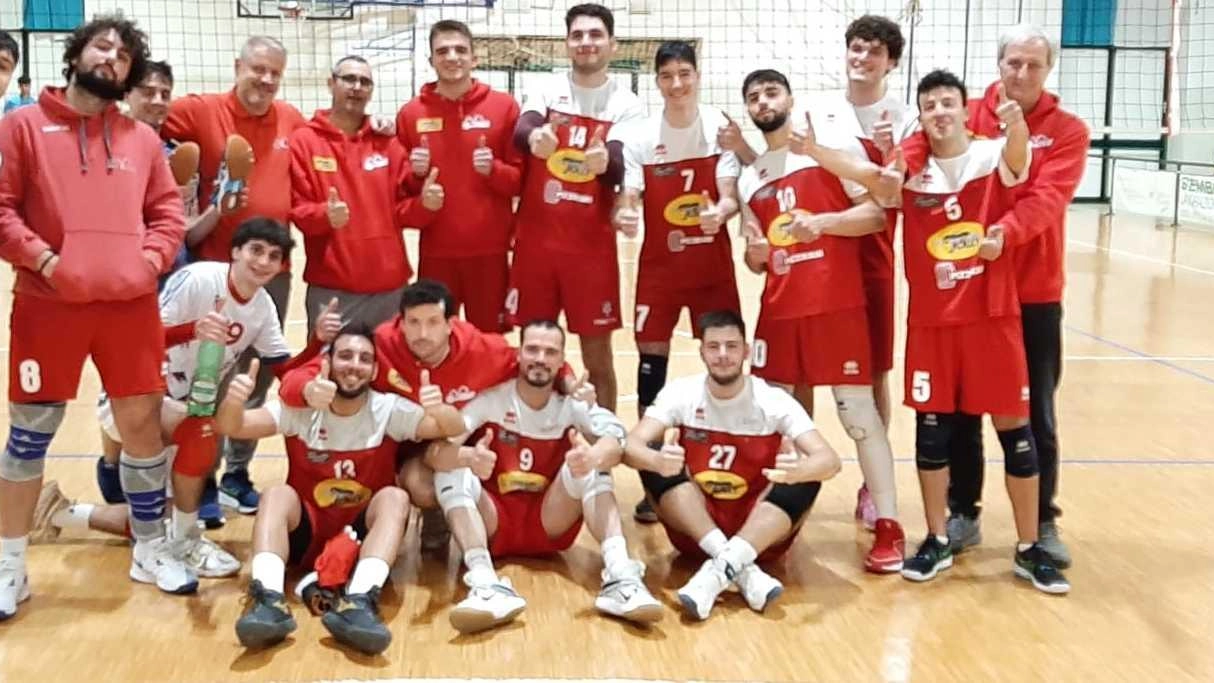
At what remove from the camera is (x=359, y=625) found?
3516mm

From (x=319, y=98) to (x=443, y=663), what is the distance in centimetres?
1319

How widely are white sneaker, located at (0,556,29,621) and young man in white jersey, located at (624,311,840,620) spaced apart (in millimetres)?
2074

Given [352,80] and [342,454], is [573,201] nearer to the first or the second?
[352,80]

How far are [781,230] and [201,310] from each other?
2.24 m

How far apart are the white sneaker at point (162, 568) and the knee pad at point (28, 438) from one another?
480 mm

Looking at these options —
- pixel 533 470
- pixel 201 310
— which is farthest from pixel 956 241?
pixel 201 310

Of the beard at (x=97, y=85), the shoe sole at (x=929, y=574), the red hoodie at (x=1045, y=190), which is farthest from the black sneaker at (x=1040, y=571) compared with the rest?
the beard at (x=97, y=85)

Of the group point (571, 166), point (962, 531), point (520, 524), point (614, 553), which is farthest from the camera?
point (571, 166)

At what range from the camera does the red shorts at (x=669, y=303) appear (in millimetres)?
4906

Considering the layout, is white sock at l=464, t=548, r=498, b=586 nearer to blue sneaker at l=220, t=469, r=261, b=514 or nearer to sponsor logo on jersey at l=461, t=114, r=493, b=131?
blue sneaker at l=220, t=469, r=261, b=514

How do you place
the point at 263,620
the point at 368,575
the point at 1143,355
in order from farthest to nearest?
1. the point at 1143,355
2. the point at 368,575
3. the point at 263,620

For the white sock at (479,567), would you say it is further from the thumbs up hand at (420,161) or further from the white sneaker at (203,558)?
the thumbs up hand at (420,161)

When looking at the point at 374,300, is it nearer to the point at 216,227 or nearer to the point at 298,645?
the point at 216,227

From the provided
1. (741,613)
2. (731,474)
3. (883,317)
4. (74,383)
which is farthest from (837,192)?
(74,383)
